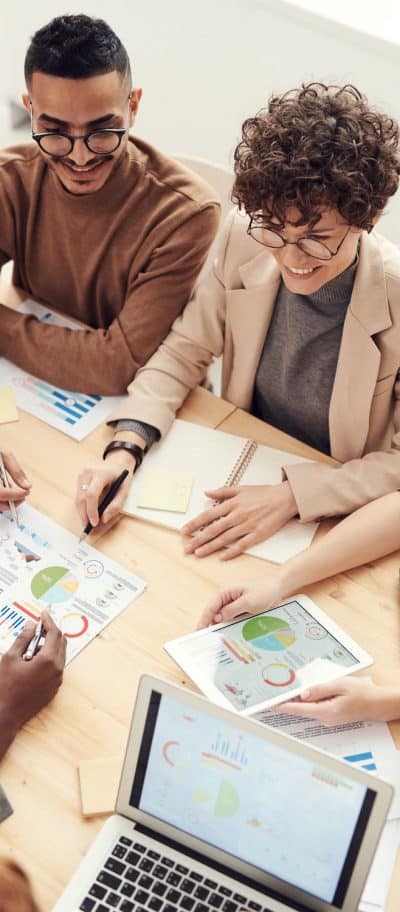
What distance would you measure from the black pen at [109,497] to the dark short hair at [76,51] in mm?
693

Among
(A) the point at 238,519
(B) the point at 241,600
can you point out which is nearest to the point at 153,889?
(B) the point at 241,600

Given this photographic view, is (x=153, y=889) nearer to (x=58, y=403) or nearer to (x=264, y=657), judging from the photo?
(x=264, y=657)

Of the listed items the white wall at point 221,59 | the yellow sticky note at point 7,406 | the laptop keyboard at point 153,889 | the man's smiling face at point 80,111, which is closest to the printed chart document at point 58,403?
the yellow sticky note at point 7,406

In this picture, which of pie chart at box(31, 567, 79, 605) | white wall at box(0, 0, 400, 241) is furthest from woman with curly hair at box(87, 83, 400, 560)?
white wall at box(0, 0, 400, 241)

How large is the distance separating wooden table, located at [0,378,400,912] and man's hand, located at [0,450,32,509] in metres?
0.03

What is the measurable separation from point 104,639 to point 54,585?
0.12 metres

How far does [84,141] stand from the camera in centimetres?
158

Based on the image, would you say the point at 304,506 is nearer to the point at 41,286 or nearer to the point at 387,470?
the point at 387,470

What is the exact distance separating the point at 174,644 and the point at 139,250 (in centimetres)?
85

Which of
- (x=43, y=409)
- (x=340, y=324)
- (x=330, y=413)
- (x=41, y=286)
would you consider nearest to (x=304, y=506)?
(x=330, y=413)

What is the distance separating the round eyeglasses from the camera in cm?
158

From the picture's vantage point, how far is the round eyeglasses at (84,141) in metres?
1.58

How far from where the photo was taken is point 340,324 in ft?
5.33

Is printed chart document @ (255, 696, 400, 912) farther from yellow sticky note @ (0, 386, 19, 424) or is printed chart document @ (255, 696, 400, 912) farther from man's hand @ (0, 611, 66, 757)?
yellow sticky note @ (0, 386, 19, 424)
